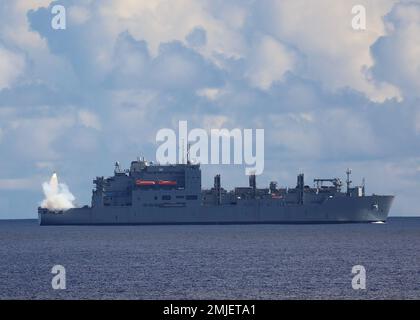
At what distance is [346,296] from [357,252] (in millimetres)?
40403

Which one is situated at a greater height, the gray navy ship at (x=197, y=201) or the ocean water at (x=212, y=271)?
the gray navy ship at (x=197, y=201)

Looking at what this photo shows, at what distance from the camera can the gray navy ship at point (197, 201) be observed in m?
155

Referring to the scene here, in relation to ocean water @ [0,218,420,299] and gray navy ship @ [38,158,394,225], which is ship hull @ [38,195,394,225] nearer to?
gray navy ship @ [38,158,394,225]

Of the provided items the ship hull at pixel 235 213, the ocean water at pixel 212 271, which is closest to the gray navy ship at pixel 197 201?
the ship hull at pixel 235 213

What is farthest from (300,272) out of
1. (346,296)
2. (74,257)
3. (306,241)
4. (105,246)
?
(306,241)

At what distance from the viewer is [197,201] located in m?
155

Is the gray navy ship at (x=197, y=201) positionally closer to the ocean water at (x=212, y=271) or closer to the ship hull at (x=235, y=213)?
the ship hull at (x=235, y=213)

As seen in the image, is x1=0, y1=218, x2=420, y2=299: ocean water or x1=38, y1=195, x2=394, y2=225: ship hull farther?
x1=38, y1=195, x2=394, y2=225: ship hull

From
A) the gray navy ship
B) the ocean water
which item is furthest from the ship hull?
the ocean water

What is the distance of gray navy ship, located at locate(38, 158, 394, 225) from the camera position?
155 metres

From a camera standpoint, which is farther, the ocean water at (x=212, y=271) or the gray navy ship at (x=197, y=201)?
the gray navy ship at (x=197, y=201)

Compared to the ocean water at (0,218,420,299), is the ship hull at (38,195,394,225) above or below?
above

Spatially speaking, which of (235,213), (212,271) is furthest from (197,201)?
(212,271)

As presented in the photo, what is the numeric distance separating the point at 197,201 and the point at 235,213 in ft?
23.0
